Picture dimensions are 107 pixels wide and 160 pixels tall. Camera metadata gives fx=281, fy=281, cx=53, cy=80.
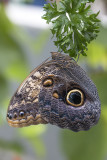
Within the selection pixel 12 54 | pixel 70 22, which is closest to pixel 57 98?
pixel 70 22

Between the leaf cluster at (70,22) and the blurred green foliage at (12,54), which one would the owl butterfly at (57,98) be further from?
the blurred green foliage at (12,54)

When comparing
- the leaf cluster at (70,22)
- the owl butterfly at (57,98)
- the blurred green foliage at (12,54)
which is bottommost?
the owl butterfly at (57,98)

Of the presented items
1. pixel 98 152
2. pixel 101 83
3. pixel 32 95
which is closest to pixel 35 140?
pixel 98 152

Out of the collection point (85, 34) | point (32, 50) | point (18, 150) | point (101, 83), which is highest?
point (32, 50)

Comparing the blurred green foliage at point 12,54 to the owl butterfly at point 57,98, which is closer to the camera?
the owl butterfly at point 57,98

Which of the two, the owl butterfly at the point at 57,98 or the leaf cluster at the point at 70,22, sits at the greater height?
the leaf cluster at the point at 70,22

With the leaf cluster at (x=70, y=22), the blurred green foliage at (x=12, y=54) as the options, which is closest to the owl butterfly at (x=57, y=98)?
the leaf cluster at (x=70, y=22)

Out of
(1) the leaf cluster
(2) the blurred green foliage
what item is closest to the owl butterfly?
(1) the leaf cluster

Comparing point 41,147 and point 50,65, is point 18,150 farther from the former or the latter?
point 50,65
